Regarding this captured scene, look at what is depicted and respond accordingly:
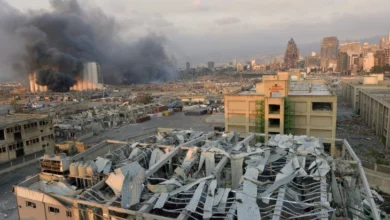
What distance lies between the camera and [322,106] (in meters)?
20.5

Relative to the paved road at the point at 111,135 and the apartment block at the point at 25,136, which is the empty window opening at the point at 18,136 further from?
the paved road at the point at 111,135

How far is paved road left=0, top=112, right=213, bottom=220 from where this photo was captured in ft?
50.9

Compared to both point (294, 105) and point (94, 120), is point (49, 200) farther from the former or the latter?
point (94, 120)

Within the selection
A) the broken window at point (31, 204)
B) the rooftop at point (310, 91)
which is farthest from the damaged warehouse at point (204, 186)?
the rooftop at point (310, 91)

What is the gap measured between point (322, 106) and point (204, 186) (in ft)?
52.8

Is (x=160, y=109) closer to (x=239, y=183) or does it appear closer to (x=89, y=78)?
(x=239, y=183)

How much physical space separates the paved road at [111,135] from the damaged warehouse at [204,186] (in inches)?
302

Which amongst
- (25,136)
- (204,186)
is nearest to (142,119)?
(25,136)

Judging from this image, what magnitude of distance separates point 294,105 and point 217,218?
15108mm

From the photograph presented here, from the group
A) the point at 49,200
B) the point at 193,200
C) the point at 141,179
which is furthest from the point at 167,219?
the point at 49,200

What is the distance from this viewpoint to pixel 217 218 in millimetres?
6188

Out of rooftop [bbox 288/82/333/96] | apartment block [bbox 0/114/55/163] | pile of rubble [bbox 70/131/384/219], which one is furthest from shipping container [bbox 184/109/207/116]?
pile of rubble [bbox 70/131/384/219]

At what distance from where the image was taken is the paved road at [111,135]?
1550cm

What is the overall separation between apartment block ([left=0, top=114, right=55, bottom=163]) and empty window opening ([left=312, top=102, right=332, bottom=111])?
22659 millimetres
